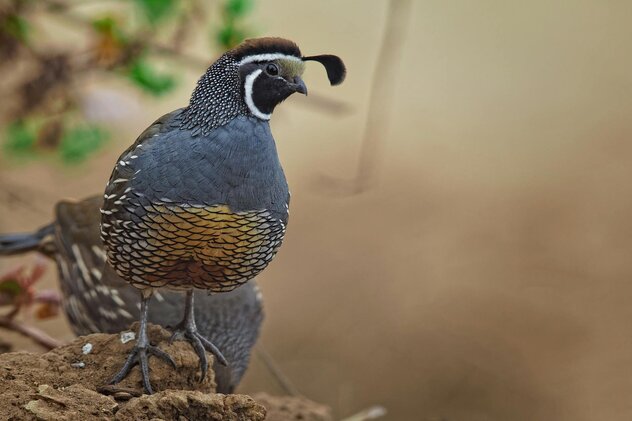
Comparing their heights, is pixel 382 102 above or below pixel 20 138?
above

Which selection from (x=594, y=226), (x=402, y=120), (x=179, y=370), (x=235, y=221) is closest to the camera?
(x=235, y=221)

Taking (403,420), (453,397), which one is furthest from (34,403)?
(453,397)

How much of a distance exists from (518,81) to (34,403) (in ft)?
22.3

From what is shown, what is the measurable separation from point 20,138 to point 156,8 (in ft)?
Answer: 2.88

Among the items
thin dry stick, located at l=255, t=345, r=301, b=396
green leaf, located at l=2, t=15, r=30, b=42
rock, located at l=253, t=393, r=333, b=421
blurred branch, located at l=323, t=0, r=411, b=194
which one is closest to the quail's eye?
rock, located at l=253, t=393, r=333, b=421

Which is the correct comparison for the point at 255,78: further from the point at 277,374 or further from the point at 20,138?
the point at 20,138

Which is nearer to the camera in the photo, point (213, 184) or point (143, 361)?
point (213, 184)

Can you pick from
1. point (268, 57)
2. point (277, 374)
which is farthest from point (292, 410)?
point (268, 57)

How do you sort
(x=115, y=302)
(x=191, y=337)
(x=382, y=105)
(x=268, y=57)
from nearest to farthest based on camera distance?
1. (x=268, y=57)
2. (x=191, y=337)
3. (x=115, y=302)
4. (x=382, y=105)

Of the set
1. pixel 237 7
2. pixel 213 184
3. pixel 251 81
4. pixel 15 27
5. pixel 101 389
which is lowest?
pixel 101 389

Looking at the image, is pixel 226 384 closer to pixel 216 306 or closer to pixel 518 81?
pixel 216 306

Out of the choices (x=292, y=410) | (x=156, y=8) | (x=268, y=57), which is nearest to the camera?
(x=268, y=57)

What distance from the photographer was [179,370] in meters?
2.94

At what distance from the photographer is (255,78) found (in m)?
2.74
